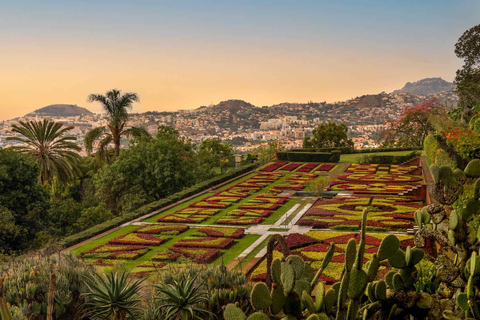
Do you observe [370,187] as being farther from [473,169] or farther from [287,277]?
[287,277]

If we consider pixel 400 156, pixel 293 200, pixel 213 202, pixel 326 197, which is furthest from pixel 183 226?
pixel 400 156

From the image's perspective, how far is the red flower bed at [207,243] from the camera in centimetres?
1498

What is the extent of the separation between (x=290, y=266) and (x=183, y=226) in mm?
14561

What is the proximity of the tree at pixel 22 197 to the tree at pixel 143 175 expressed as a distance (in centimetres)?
757

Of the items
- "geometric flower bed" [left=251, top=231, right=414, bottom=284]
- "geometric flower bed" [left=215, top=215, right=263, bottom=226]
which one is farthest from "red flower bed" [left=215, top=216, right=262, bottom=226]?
"geometric flower bed" [left=251, top=231, right=414, bottom=284]

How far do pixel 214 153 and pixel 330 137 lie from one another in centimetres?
1536

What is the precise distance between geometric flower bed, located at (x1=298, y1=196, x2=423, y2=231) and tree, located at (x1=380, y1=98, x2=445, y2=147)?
25.8 metres

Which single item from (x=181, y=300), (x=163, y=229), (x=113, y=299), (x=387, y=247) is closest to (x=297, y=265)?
(x=387, y=247)

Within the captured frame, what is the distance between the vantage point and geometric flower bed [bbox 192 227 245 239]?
16.3m

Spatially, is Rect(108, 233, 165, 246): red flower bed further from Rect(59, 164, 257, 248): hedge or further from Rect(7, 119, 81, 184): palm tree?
Rect(7, 119, 81, 184): palm tree

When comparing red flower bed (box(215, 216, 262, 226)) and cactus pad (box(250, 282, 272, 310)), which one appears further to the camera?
red flower bed (box(215, 216, 262, 226))

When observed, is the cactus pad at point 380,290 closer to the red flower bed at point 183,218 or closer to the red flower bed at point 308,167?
the red flower bed at point 183,218

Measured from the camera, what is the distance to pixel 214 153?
3925 centimetres

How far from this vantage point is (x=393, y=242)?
141 inches
